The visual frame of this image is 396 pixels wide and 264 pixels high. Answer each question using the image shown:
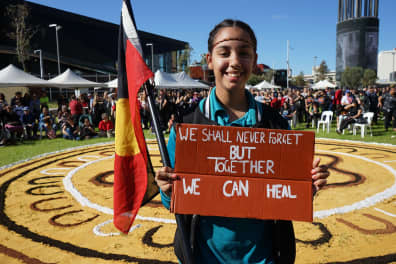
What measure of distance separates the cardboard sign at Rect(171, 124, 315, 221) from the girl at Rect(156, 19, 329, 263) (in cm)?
9

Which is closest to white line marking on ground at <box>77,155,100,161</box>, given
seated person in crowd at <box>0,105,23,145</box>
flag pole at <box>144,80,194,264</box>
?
seated person in crowd at <box>0,105,23,145</box>

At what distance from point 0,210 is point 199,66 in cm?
6167

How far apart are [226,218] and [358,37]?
90044 millimetres

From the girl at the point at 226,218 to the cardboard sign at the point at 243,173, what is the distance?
9cm

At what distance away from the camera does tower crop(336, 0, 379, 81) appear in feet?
253

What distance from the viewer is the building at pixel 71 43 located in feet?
139

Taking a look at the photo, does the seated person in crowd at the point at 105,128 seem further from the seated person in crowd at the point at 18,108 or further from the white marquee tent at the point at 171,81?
the white marquee tent at the point at 171,81

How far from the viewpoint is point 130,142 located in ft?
6.92

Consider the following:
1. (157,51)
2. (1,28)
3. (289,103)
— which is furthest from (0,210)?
(157,51)

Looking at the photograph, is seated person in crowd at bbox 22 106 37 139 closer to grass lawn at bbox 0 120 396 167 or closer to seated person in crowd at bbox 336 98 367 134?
grass lawn at bbox 0 120 396 167

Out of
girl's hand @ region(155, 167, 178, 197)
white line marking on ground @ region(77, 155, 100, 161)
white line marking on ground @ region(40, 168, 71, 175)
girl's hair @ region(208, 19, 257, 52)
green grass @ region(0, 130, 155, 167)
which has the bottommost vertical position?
white line marking on ground @ region(40, 168, 71, 175)

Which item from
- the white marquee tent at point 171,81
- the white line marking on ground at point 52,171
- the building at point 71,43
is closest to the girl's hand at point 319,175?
the white line marking on ground at point 52,171

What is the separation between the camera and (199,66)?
64.4m

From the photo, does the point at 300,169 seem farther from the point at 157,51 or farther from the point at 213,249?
the point at 157,51
